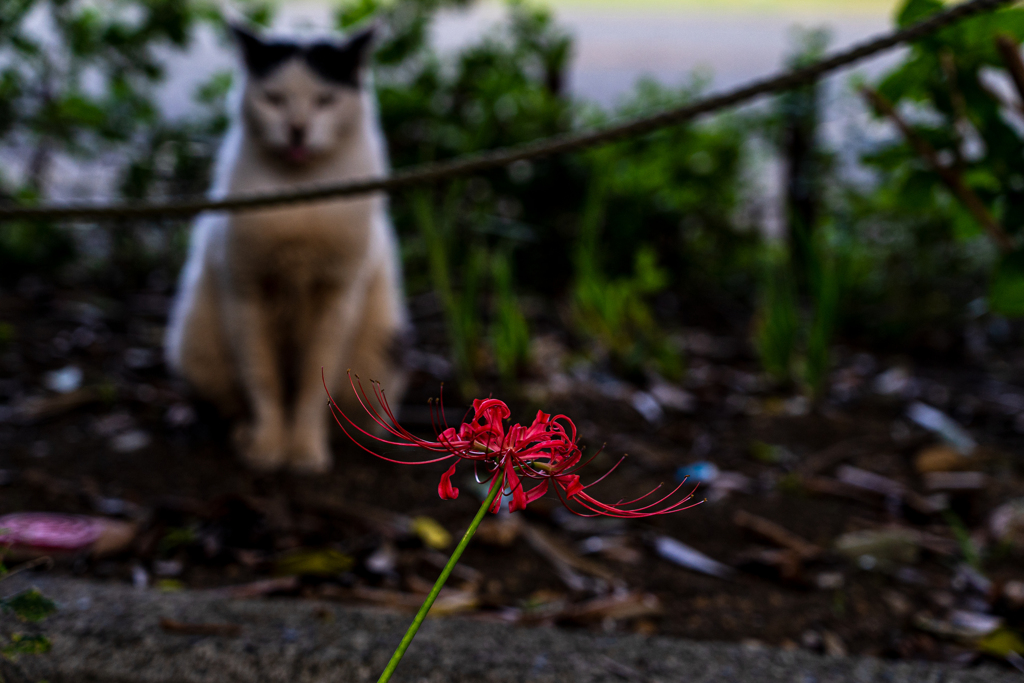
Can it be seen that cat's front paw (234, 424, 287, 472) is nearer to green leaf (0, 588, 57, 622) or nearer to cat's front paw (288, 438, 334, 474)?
cat's front paw (288, 438, 334, 474)

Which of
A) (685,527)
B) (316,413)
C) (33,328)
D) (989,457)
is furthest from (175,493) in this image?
(989,457)

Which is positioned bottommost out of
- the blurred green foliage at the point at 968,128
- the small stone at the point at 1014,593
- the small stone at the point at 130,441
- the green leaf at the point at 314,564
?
the green leaf at the point at 314,564

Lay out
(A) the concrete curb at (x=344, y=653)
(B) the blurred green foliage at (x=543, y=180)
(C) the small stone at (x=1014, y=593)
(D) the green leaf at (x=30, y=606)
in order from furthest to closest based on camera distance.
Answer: (B) the blurred green foliage at (x=543, y=180) < (C) the small stone at (x=1014, y=593) < (A) the concrete curb at (x=344, y=653) < (D) the green leaf at (x=30, y=606)

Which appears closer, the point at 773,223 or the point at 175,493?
the point at 175,493

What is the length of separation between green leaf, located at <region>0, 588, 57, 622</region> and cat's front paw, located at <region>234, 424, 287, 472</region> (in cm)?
163

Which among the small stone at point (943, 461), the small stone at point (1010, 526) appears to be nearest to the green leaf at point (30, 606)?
the small stone at point (1010, 526)

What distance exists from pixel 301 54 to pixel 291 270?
0.62 meters

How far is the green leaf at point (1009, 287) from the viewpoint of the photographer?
60.1 inches

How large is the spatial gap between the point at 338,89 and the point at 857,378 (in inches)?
98.9

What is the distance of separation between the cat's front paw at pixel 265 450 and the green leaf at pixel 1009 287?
197cm

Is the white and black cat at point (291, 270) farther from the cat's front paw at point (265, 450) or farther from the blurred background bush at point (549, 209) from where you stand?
the blurred background bush at point (549, 209)

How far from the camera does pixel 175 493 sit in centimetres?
224

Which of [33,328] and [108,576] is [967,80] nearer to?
[108,576]

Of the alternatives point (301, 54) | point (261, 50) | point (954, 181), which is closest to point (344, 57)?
point (301, 54)
